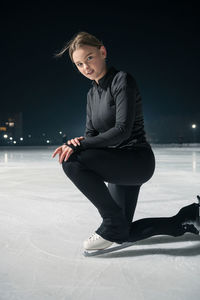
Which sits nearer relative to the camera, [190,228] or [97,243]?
[97,243]

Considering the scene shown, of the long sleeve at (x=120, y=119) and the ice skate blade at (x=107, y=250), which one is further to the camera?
the ice skate blade at (x=107, y=250)

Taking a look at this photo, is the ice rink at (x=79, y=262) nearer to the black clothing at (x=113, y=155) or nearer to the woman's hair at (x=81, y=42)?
the black clothing at (x=113, y=155)

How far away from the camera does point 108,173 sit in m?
2.24

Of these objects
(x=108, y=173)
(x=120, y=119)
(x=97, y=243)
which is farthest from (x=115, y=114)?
(x=97, y=243)

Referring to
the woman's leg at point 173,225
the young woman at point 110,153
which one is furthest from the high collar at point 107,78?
the woman's leg at point 173,225

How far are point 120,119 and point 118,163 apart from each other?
299 millimetres

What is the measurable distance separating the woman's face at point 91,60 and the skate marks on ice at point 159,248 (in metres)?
1.29

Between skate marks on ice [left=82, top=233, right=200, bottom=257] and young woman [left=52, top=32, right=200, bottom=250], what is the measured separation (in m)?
0.07

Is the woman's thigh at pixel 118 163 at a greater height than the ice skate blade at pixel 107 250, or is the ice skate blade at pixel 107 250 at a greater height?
the woman's thigh at pixel 118 163

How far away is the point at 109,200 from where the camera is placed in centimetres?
228

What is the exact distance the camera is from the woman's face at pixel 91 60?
2.33 m

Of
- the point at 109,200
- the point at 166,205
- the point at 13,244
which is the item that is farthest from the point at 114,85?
the point at 166,205

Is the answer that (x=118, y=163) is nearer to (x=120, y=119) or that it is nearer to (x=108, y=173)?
(x=108, y=173)

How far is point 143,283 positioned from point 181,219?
87 cm
